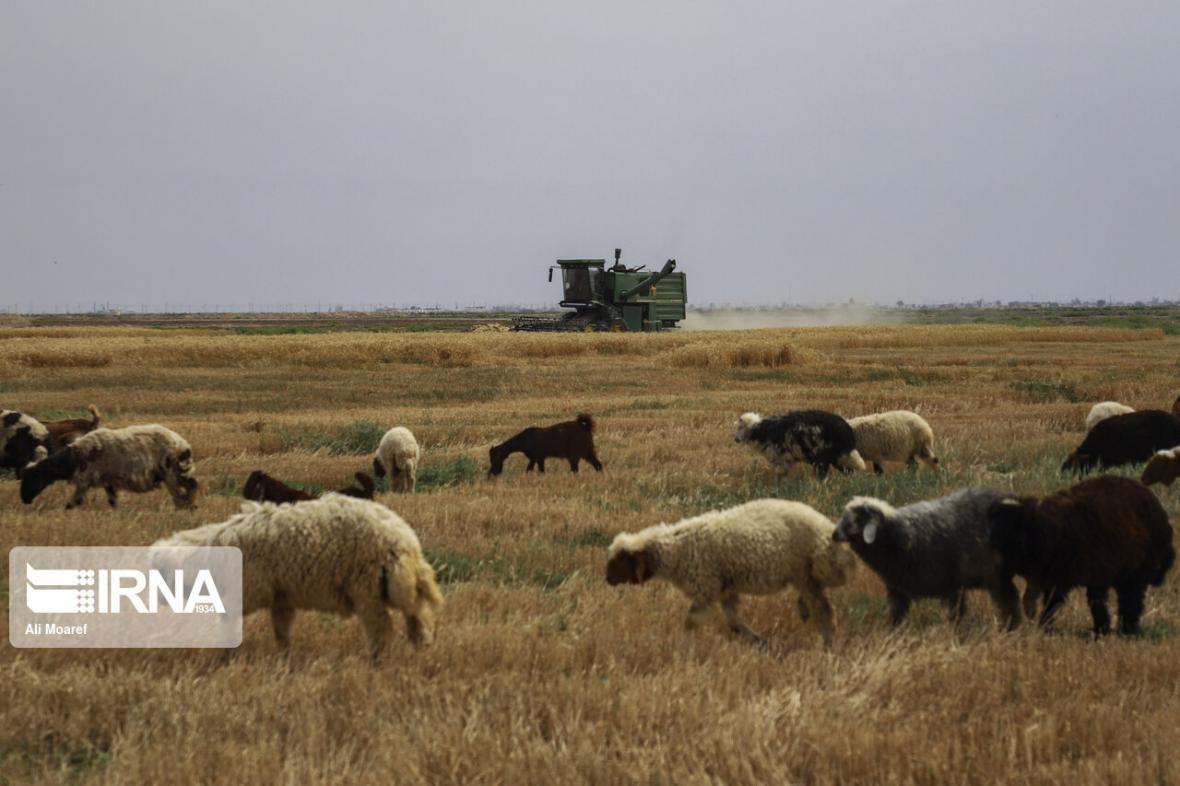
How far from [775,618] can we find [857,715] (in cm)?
259

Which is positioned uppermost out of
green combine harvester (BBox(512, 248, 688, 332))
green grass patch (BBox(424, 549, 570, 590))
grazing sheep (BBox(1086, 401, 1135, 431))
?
green combine harvester (BBox(512, 248, 688, 332))

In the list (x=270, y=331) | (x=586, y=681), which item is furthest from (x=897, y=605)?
(x=270, y=331)

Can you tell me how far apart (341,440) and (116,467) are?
754cm

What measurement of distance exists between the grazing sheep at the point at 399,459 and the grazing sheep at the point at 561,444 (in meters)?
1.45

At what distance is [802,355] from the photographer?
144 feet

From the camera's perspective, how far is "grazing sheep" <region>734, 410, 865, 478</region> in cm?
1588

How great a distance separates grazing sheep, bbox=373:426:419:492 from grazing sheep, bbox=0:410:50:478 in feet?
17.1

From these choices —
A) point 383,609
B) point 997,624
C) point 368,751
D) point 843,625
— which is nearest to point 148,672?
point 383,609

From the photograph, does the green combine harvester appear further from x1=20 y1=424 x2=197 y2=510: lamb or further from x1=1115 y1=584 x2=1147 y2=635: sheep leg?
x1=1115 y1=584 x2=1147 y2=635: sheep leg

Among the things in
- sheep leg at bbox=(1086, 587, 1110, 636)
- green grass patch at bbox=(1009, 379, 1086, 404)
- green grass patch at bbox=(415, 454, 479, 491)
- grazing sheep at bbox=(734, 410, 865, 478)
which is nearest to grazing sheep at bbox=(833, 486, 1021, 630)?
sheep leg at bbox=(1086, 587, 1110, 636)

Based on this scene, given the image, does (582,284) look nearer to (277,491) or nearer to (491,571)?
(277,491)

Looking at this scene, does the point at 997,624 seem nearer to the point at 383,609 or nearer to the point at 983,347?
the point at 383,609

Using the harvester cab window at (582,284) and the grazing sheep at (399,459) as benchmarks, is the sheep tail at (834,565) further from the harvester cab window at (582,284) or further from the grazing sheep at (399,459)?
the harvester cab window at (582,284)

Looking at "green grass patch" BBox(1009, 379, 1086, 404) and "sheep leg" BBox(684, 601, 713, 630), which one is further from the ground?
"green grass patch" BBox(1009, 379, 1086, 404)
